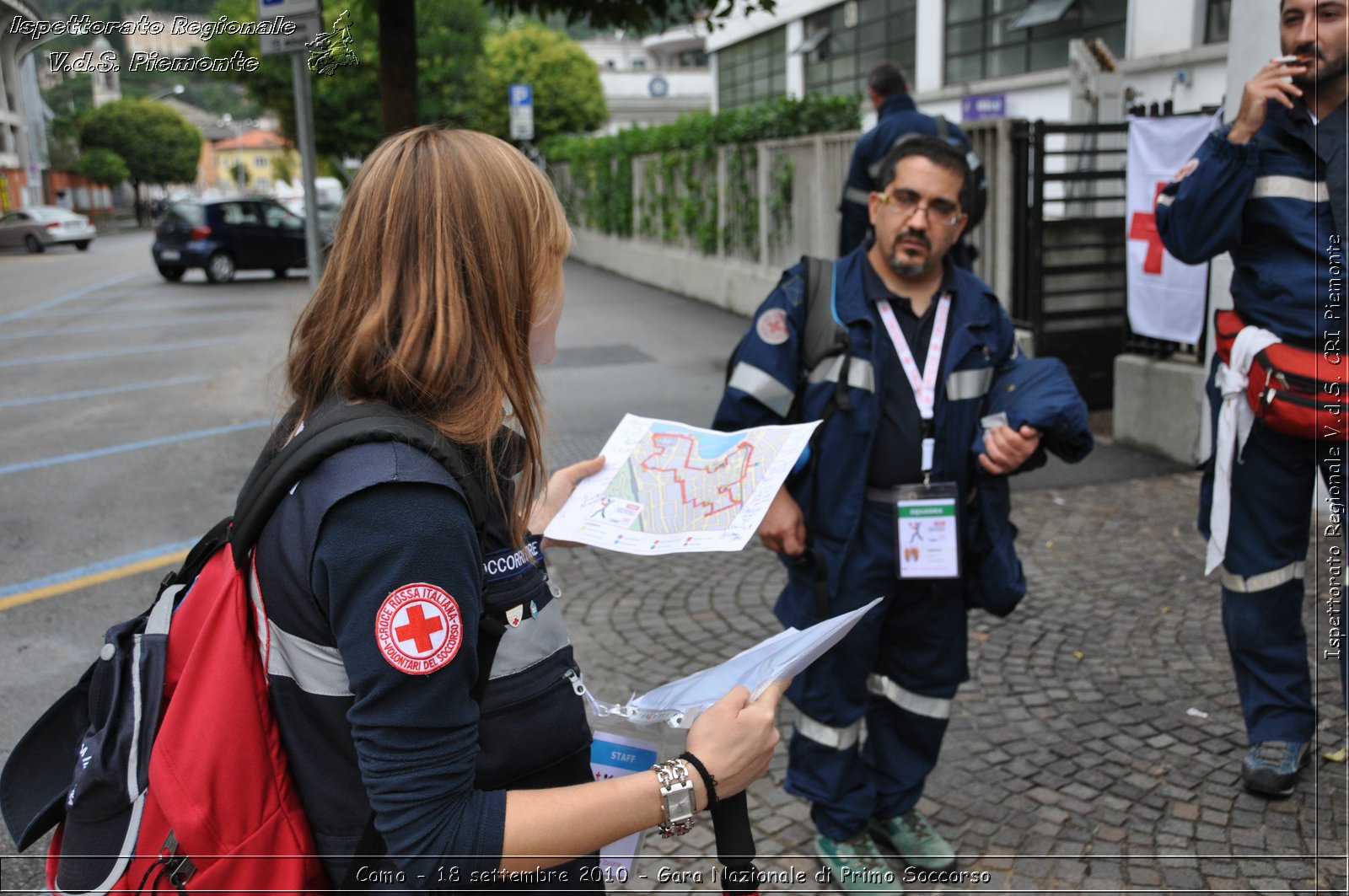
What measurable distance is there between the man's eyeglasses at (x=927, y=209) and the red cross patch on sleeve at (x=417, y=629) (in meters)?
1.97

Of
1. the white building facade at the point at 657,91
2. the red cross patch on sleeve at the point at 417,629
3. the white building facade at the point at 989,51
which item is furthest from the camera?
the white building facade at the point at 657,91

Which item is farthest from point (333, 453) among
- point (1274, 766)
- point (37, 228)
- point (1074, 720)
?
point (37, 228)

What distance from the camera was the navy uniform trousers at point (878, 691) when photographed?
2906 millimetres

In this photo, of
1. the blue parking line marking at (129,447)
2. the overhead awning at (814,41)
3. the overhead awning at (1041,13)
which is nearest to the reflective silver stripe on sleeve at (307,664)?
the blue parking line marking at (129,447)

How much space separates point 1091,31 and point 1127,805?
16.8m

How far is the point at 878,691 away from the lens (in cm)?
308

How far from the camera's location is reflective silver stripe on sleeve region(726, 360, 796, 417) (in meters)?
2.86

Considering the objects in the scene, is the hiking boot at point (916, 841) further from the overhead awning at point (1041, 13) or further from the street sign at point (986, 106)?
the street sign at point (986, 106)

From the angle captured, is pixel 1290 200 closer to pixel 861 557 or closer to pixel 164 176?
pixel 861 557

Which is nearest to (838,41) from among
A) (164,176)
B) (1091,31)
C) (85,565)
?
(1091,31)

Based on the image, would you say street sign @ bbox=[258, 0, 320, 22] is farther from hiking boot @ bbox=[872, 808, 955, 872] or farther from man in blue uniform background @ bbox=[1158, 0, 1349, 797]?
hiking boot @ bbox=[872, 808, 955, 872]

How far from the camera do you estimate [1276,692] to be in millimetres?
3375

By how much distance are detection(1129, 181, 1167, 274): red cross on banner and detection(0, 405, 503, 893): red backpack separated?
6744 mm

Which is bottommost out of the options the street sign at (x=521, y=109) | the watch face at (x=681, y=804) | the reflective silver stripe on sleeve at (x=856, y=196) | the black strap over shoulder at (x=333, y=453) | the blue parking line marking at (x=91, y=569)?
the blue parking line marking at (x=91, y=569)
